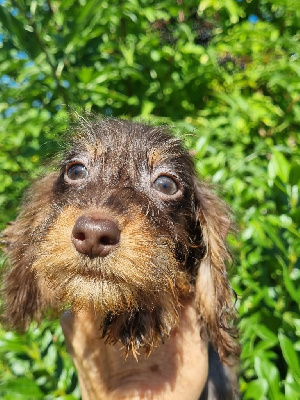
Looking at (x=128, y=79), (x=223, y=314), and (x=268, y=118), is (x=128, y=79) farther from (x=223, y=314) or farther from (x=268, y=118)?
(x=223, y=314)

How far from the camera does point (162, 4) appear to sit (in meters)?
2.06

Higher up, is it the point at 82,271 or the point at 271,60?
the point at 271,60

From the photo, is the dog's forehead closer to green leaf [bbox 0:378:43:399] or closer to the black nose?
the black nose

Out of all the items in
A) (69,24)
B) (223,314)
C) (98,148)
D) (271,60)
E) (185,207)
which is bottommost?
(223,314)

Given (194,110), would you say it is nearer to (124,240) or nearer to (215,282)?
(215,282)

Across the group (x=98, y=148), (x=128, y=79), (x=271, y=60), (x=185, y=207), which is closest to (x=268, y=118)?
(x=271, y=60)

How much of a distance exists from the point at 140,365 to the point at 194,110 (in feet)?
5.36

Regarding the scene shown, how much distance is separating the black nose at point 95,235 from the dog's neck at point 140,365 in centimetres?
52

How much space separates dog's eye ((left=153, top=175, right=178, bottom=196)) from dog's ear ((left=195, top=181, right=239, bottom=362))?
168 millimetres

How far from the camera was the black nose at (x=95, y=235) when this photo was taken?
1.06 m

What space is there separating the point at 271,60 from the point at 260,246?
4.37 feet

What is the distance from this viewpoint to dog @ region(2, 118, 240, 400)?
1153 millimetres

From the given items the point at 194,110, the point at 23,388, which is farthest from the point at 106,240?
the point at 194,110

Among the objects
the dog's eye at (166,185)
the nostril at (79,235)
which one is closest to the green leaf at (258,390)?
the dog's eye at (166,185)
